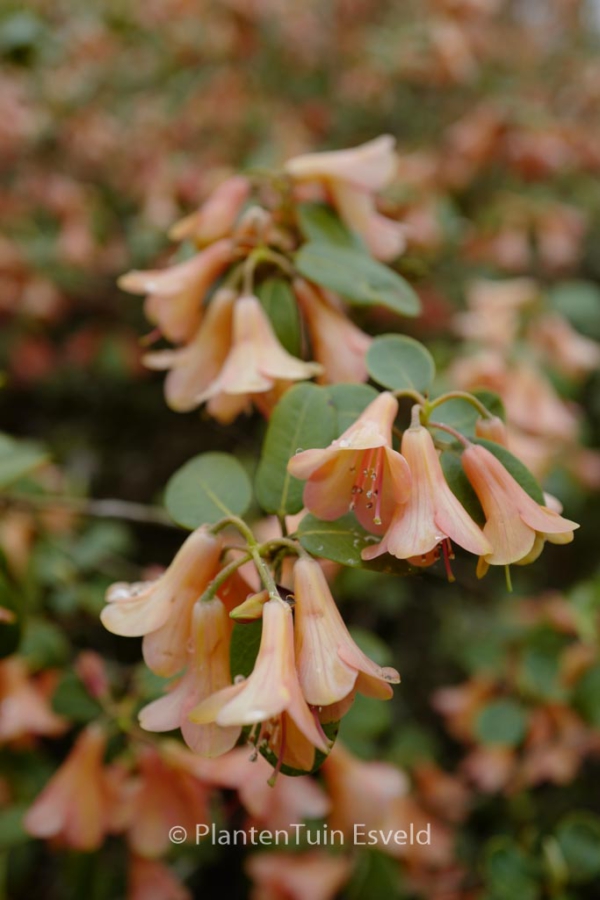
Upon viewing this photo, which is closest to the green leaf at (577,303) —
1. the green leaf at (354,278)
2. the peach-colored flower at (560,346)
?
the peach-colored flower at (560,346)

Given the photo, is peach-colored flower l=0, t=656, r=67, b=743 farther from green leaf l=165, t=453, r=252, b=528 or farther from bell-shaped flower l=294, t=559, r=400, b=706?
bell-shaped flower l=294, t=559, r=400, b=706

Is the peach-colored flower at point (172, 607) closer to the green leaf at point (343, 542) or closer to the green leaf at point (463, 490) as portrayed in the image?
the green leaf at point (343, 542)

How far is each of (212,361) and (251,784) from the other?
1.63 feet

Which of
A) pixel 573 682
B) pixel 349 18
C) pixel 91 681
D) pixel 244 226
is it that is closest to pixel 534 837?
pixel 573 682

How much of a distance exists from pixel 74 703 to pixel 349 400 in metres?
0.60

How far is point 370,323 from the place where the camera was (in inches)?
85.8

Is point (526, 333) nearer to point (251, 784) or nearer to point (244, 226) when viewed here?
point (244, 226)

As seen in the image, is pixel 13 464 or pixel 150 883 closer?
pixel 13 464

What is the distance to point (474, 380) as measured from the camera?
137 centimetres

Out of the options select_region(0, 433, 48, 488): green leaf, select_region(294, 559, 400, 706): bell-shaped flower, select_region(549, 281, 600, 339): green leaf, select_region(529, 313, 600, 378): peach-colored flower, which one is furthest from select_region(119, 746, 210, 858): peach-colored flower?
select_region(549, 281, 600, 339): green leaf

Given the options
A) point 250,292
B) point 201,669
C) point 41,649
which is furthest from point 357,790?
point 250,292

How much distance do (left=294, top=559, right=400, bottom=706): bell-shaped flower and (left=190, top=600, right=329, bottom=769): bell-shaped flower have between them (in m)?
0.02

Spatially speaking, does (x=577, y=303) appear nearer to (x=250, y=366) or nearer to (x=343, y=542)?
(x=250, y=366)

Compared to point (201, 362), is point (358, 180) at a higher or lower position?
higher
